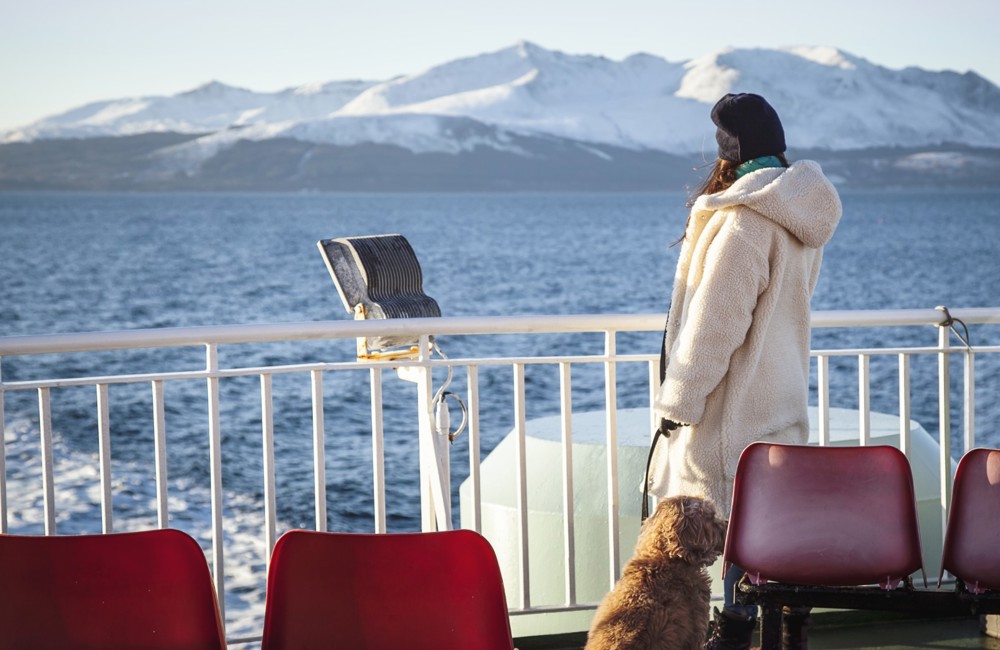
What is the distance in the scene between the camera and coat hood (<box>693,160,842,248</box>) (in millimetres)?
2775

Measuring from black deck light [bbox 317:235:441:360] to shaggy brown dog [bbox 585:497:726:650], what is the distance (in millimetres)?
1202

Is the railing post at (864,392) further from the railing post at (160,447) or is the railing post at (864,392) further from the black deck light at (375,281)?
the railing post at (160,447)

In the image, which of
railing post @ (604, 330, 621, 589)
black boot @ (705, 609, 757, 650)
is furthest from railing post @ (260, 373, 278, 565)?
black boot @ (705, 609, 757, 650)

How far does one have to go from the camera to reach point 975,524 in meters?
2.62

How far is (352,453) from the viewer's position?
23109mm

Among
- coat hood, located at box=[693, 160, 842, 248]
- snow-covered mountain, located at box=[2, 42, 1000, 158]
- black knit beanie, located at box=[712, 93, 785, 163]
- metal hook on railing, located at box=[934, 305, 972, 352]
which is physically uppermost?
snow-covered mountain, located at box=[2, 42, 1000, 158]

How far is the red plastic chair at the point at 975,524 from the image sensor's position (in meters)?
2.59

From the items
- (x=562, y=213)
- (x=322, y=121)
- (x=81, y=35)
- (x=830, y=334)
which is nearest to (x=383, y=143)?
(x=322, y=121)

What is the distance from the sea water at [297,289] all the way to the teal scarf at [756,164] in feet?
1.04

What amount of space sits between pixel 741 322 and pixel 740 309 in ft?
0.10

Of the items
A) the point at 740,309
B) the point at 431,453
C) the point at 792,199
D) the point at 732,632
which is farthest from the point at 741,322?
the point at 431,453

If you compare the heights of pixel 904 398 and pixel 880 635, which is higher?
pixel 904 398

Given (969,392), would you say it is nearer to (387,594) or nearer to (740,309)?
(740,309)

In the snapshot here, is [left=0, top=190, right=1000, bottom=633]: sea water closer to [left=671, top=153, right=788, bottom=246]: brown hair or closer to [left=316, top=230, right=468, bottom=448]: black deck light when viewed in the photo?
[left=671, top=153, right=788, bottom=246]: brown hair
